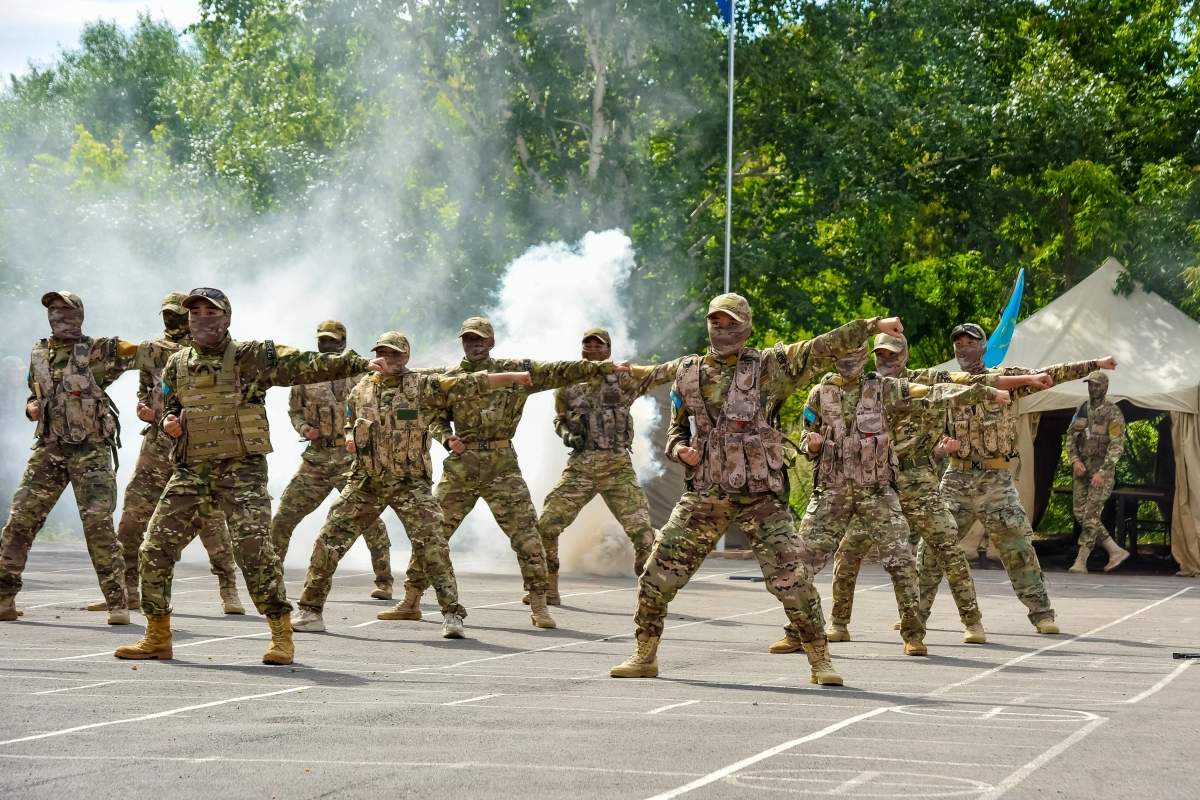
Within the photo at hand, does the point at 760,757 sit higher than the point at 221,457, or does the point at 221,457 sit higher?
the point at 221,457

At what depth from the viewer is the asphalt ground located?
6.47 meters

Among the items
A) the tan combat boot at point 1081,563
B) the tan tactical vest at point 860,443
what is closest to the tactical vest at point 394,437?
the tan tactical vest at point 860,443

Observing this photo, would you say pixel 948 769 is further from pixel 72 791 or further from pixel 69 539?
pixel 69 539

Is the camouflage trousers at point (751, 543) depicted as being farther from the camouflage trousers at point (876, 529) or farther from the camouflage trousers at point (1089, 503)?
the camouflage trousers at point (1089, 503)

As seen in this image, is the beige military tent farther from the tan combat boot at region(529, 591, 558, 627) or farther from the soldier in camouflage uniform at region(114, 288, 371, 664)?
A: the soldier in camouflage uniform at region(114, 288, 371, 664)

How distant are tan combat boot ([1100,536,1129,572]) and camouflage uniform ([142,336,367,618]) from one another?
14387mm

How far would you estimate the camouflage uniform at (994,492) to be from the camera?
42.2ft

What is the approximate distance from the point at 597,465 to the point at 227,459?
16.4 feet

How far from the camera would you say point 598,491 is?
14406 mm

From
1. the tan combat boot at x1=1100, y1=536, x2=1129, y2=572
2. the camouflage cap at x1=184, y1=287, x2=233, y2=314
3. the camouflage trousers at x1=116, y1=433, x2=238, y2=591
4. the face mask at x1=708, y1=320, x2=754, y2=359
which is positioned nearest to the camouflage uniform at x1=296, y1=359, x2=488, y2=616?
the camouflage trousers at x1=116, y1=433, x2=238, y2=591

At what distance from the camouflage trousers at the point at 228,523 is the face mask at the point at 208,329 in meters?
0.67

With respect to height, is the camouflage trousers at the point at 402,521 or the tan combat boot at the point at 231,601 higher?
the camouflage trousers at the point at 402,521

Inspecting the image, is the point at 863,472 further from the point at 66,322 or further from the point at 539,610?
the point at 66,322

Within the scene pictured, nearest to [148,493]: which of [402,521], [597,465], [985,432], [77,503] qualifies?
[77,503]
